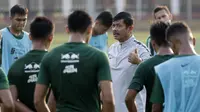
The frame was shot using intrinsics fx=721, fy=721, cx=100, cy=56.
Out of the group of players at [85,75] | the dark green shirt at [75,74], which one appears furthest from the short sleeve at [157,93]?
the dark green shirt at [75,74]

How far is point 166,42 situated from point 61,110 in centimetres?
125

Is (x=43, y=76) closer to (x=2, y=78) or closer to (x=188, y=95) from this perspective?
(x=2, y=78)

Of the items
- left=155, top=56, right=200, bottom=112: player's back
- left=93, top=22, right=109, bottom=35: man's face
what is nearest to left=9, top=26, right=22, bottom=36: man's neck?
left=93, top=22, right=109, bottom=35: man's face

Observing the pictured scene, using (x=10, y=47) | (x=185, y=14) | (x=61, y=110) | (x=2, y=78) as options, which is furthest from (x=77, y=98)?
(x=185, y=14)

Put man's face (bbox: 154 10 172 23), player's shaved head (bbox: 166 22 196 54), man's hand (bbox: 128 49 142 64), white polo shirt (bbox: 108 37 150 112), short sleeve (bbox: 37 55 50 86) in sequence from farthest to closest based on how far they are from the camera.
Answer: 1. man's face (bbox: 154 10 172 23)
2. white polo shirt (bbox: 108 37 150 112)
3. man's hand (bbox: 128 49 142 64)
4. short sleeve (bbox: 37 55 50 86)
5. player's shaved head (bbox: 166 22 196 54)

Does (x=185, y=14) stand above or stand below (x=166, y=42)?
below

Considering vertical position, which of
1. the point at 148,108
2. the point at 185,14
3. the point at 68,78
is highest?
the point at 68,78

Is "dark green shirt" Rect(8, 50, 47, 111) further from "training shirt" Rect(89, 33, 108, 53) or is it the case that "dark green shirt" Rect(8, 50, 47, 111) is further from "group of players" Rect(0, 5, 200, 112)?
"training shirt" Rect(89, 33, 108, 53)

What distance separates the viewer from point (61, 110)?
21.8ft

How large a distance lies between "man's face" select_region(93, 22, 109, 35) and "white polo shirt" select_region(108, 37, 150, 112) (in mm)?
1927

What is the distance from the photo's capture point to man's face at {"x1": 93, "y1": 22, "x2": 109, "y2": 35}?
11000 millimetres

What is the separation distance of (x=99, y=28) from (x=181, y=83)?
506cm

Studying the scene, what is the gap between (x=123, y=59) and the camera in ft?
29.4

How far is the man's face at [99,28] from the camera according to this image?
36.1ft
